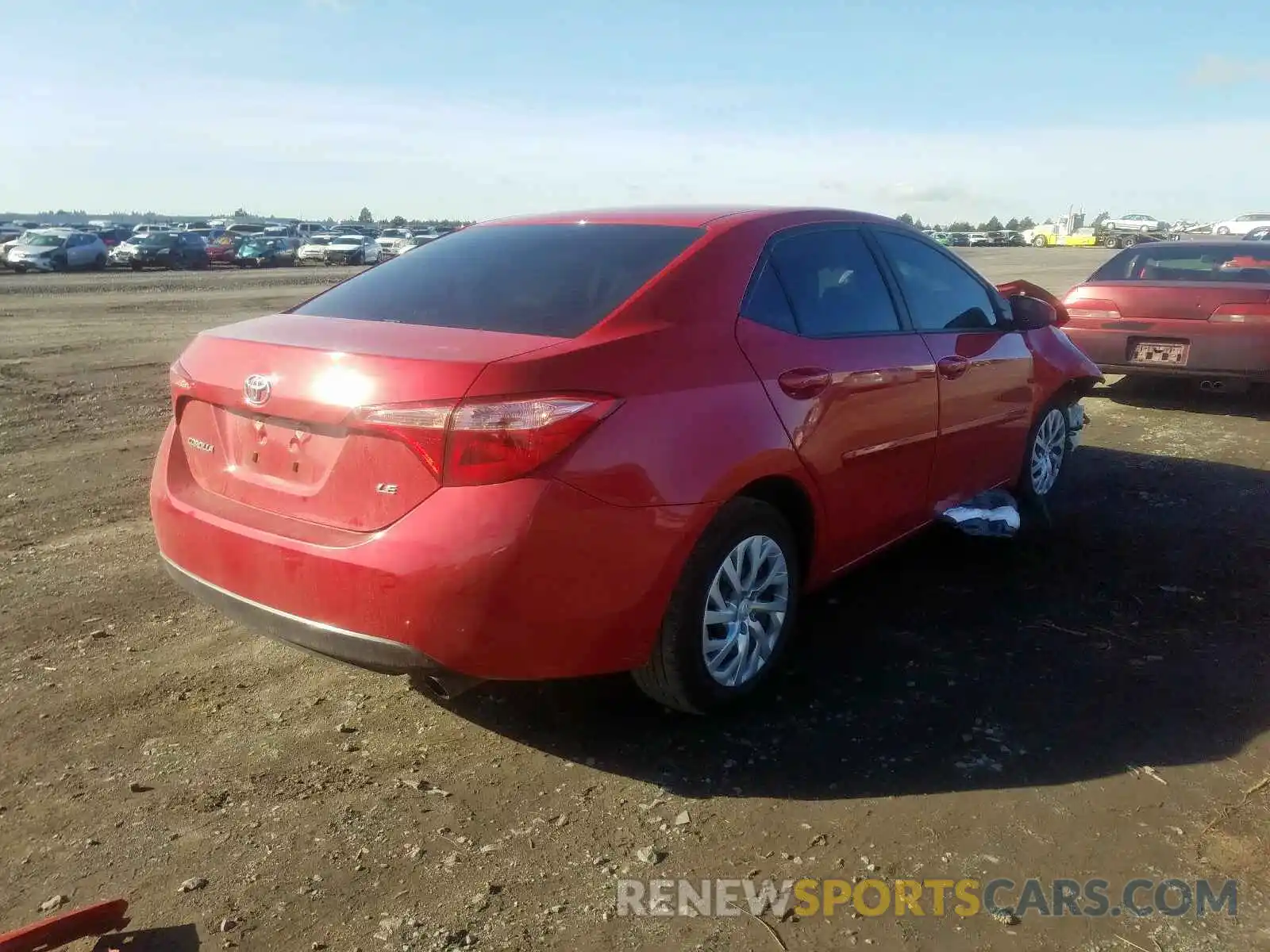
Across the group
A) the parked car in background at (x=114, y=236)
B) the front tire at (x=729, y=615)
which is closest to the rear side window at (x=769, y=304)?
the front tire at (x=729, y=615)

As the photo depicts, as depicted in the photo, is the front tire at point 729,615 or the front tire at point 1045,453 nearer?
the front tire at point 729,615

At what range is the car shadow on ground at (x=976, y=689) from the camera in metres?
3.24

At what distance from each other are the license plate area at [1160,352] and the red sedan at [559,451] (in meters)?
5.60

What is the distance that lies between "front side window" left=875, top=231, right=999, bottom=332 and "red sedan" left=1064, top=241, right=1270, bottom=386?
4471mm

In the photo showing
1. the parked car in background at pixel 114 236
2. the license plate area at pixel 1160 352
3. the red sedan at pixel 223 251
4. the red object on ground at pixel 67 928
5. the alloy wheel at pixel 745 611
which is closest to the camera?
the red object on ground at pixel 67 928

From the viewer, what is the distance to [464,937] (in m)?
2.47

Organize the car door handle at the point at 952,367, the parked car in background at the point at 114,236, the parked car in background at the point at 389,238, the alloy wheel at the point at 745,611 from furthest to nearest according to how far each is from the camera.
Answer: the parked car in background at the point at 389,238
the parked car in background at the point at 114,236
the car door handle at the point at 952,367
the alloy wheel at the point at 745,611

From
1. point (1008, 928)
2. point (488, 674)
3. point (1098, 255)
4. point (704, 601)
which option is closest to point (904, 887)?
point (1008, 928)

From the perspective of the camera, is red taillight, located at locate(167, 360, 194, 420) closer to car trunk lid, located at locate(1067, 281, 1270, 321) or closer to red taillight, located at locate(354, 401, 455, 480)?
red taillight, located at locate(354, 401, 455, 480)

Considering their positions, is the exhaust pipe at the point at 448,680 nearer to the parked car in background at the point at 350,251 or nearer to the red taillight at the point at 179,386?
the red taillight at the point at 179,386

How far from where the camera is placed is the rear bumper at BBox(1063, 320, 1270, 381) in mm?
8320

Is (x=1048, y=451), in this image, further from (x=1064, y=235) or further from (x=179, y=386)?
(x=1064, y=235)

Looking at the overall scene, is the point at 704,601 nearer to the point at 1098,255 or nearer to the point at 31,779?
the point at 31,779

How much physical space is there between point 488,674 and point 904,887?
123 cm
